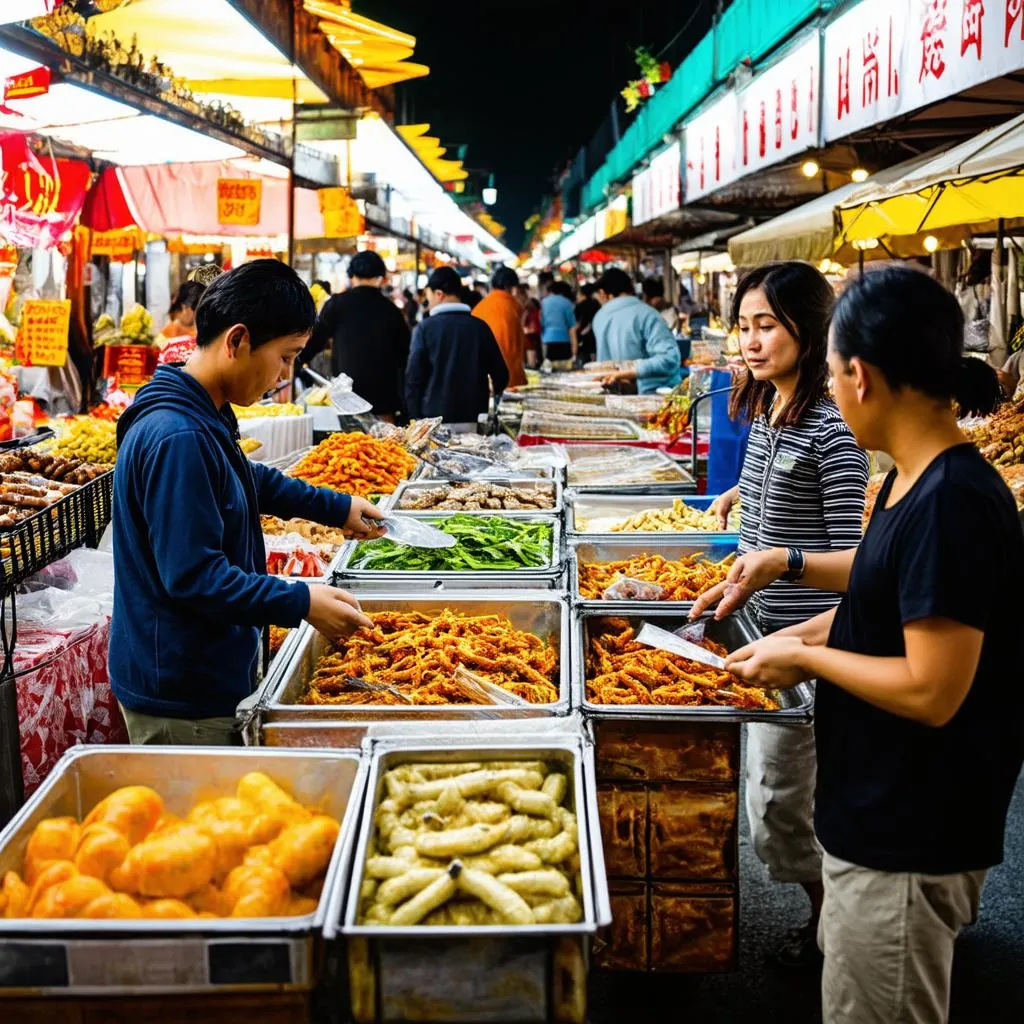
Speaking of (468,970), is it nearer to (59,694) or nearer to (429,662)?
(429,662)

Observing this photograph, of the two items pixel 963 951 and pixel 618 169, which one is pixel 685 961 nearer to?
pixel 963 951

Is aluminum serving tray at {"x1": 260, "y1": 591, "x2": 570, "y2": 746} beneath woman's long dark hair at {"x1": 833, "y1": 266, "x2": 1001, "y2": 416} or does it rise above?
beneath

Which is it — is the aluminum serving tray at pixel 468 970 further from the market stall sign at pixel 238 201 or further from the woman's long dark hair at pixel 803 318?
the market stall sign at pixel 238 201

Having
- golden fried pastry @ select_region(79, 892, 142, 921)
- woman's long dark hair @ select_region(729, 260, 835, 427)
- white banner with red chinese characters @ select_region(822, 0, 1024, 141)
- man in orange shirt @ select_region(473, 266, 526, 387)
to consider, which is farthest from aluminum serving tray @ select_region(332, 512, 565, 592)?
man in orange shirt @ select_region(473, 266, 526, 387)

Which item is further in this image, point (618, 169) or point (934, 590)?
point (618, 169)

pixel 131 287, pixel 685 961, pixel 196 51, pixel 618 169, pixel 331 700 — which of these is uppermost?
pixel 618 169

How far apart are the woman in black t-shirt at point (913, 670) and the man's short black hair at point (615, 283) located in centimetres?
810

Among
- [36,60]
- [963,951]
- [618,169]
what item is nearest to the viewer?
[963,951]

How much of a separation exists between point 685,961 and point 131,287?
1169 cm

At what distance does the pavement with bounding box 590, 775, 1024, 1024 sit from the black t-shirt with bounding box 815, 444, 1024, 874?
1419 millimetres

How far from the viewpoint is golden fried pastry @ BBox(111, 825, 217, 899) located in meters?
1.88

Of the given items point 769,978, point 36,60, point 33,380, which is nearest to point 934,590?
point 769,978

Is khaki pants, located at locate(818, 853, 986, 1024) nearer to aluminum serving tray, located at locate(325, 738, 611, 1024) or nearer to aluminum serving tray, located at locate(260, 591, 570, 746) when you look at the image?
aluminum serving tray, located at locate(325, 738, 611, 1024)

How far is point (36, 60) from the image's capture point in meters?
5.14
